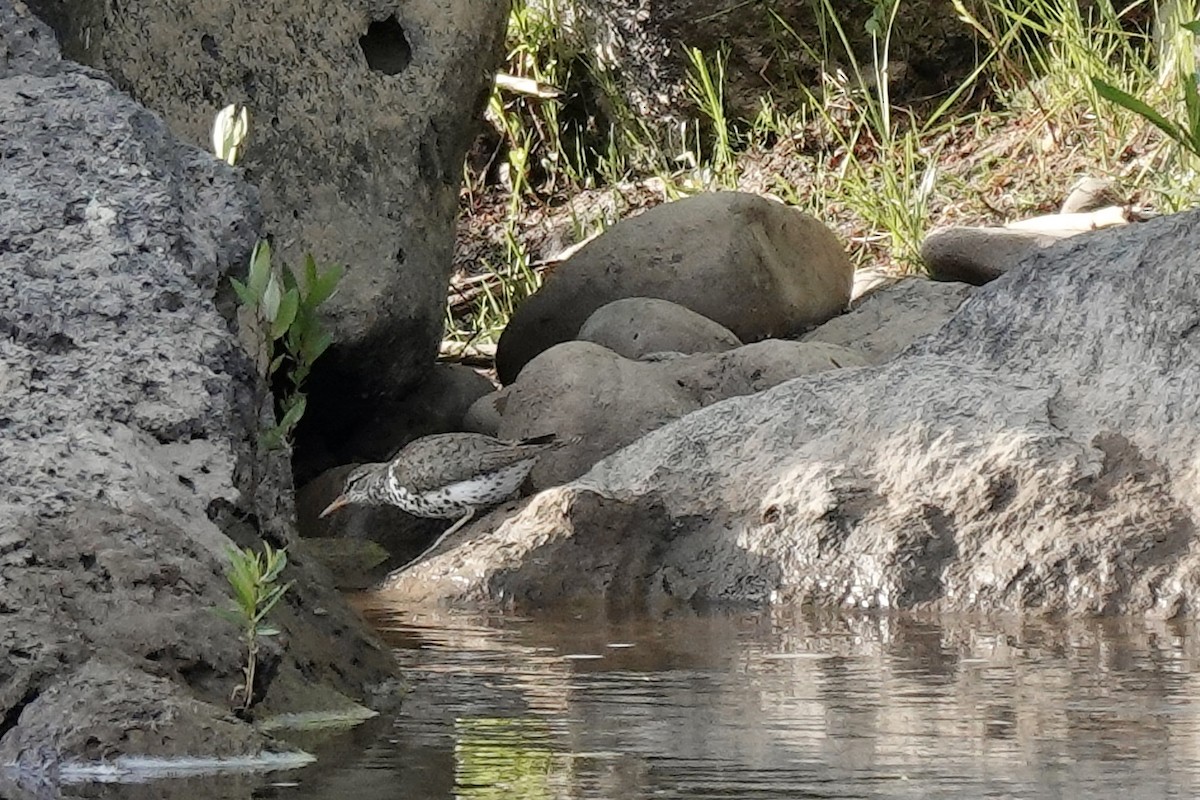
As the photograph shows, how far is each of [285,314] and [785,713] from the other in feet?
4.40

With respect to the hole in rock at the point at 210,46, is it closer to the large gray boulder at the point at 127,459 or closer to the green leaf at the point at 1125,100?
the large gray boulder at the point at 127,459

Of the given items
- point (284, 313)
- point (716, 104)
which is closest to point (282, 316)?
point (284, 313)

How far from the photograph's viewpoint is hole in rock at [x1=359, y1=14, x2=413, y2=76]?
316 inches

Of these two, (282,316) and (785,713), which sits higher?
(282,316)

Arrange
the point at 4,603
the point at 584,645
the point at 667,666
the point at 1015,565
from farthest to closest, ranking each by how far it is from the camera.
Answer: the point at 1015,565
the point at 584,645
the point at 667,666
the point at 4,603

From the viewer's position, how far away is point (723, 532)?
20.8 ft

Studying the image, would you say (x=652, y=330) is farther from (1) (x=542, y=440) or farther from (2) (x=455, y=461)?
(2) (x=455, y=461)

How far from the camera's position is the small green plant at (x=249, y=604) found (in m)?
3.47

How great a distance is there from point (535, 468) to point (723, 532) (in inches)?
49.0

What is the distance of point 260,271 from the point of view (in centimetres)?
427

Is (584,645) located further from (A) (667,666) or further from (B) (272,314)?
(B) (272,314)

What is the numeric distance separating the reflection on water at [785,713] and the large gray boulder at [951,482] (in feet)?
1.09

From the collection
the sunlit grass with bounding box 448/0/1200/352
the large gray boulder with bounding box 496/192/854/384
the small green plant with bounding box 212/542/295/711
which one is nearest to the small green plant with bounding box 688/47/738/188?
the sunlit grass with bounding box 448/0/1200/352

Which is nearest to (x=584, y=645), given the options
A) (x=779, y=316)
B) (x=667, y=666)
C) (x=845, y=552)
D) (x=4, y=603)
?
(x=667, y=666)
